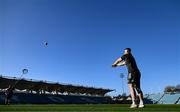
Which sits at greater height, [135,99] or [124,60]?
[124,60]

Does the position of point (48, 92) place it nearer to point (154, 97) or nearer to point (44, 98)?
point (44, 98)

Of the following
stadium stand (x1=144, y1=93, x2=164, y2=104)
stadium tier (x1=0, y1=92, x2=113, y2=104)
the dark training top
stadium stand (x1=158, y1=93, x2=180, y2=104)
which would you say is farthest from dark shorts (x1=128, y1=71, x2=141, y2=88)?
stadium stand (x1=144, y1=93, x2=164, y2=104)

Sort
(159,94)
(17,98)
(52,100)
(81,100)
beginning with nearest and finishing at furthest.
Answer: (17,98) < (52,100) < (81,100) < (159,94)

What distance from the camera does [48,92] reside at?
86.9 meters

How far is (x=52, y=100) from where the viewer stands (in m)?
77.2

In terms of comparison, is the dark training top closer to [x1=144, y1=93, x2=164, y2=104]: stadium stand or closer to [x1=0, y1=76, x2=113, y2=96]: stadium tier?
[x1=0, y1=76, x2=113, y2=96]: stadium tier

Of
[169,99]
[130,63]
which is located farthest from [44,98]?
[130,63]

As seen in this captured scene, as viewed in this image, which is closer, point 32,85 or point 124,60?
point 124,60

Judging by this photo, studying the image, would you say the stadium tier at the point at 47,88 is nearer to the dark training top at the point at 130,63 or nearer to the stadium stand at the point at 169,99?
the stadium stand at the point at 169,99

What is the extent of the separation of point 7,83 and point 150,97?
52122 mm

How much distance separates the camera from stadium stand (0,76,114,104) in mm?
70219

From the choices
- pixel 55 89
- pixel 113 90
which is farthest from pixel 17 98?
pixel 113 90

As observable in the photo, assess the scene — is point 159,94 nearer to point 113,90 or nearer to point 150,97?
point 150,97

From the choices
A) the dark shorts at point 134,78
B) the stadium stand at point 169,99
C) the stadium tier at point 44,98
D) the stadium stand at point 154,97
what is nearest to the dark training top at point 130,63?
the dark shorts at point 134,78
